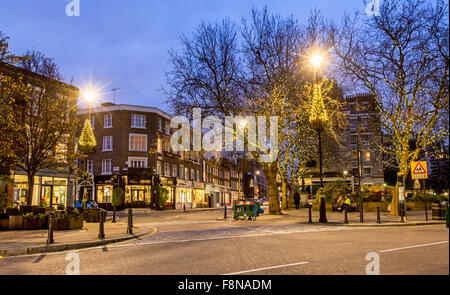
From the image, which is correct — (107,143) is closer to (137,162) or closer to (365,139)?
(137,162)

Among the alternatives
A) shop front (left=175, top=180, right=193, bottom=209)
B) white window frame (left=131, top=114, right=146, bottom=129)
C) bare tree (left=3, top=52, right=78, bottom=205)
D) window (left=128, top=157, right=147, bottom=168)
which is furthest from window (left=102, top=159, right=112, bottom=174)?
bare tree (left=3, top=52, right=78, bottom=205)

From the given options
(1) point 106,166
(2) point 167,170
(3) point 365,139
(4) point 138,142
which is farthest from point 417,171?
(3) point 365,139

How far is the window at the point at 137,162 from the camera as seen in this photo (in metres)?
49.9

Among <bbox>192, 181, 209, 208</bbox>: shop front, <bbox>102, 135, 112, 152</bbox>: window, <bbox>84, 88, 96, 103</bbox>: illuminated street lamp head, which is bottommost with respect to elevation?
<bbox>192, 181, 209, 208</bbox>: shop front

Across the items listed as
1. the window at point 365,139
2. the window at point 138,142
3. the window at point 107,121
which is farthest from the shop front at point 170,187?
the window at point 365,139

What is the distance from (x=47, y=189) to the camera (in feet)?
119

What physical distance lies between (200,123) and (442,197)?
24346 millimetres

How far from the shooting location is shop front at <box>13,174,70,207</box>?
109ft

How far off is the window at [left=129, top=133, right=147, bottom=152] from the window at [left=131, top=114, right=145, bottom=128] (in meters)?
1.39

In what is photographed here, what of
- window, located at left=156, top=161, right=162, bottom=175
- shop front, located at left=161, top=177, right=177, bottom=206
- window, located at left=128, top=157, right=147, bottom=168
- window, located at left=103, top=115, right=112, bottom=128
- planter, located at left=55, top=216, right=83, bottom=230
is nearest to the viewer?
planter, located at left=55, top=216, right=83, bottom=230

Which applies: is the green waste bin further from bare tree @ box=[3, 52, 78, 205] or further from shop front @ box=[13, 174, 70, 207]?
shop front @ box=[13, 174, 70, 207]

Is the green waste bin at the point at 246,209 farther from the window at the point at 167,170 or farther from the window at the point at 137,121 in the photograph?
the window at the point at 167,170
